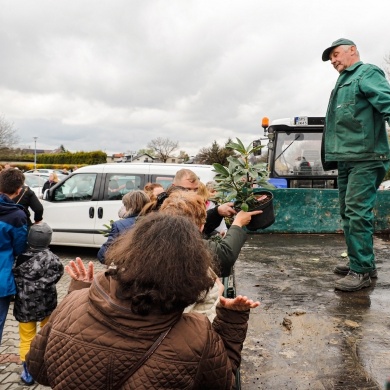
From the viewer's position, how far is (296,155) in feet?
27.4

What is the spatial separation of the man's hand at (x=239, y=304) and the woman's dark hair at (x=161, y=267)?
170mm

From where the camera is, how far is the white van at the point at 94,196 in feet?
25.9

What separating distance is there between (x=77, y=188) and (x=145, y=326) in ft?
23.6

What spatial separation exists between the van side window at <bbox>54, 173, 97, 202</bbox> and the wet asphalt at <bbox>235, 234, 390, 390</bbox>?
16.5ft

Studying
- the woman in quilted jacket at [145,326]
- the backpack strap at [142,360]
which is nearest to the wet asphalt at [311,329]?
the woman in quilted jacket at [145,326]

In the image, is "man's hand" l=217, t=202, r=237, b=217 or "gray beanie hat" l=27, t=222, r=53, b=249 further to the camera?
"gray beanie hat" l=27, t=222, r=53, b=249

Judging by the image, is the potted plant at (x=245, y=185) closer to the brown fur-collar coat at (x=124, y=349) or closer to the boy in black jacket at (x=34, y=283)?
the brown fur-collar coat at (x=124, y=349)

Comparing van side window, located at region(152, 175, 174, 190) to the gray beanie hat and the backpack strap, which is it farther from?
the backpack strap

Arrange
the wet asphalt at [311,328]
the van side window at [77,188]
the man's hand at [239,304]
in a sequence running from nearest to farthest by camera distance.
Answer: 1. the man's hand at [239,304]
2. the wet asphalt at [311,328]
3. the van side window at [77,188]

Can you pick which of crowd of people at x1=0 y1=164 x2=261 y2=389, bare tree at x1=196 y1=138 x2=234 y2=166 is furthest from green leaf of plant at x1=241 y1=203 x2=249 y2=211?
bare tree at x1=196 y1=138 x2=234 y2=166

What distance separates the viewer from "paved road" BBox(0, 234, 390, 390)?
177 cm

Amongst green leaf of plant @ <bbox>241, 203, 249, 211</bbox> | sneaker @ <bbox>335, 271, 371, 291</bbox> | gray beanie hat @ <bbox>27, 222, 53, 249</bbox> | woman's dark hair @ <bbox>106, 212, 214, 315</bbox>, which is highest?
green leaf of plant @ <bbox>241, 203, 249, 211</bbox>

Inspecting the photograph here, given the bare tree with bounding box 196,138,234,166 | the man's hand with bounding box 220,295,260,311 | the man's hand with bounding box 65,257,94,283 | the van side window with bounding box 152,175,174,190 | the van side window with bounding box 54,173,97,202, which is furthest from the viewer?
the bare tree with bounding box 196,138,234,166

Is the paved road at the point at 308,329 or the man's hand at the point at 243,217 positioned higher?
the man's hand at the point at 243,217
